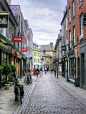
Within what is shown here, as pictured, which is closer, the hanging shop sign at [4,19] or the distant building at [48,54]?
the hanging shop sign at [4,19]

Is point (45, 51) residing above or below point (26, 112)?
above

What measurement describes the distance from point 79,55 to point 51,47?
240 feet

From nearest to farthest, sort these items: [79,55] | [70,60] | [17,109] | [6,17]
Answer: [17,109] < [6,17] < [79,55] < [70,60]

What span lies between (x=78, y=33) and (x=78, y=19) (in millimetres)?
1339

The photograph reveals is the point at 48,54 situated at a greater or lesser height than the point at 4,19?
greater

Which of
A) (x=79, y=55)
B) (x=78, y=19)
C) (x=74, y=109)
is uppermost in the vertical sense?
(x=78, y=19)

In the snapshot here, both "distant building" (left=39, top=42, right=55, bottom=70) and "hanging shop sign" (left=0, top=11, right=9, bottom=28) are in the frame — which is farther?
"distant building" (left=39, top=42, right=55, bottom=70)

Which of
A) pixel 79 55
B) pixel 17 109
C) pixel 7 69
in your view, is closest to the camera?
pixel 17 109

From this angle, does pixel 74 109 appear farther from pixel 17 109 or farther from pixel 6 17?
pixel 6 17

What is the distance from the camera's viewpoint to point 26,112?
6156 mm

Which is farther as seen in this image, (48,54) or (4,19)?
(48,54)

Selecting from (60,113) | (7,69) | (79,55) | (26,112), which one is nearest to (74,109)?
(60,113)

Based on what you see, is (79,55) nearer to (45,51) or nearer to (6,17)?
(6,17)

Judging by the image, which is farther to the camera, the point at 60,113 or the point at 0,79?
→ the point at 0,79
